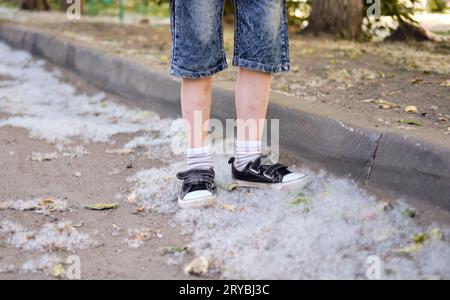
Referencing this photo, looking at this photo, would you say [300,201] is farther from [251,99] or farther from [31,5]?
[31,5]

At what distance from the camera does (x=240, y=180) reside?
2.77 meters

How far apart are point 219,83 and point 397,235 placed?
189 centimetres

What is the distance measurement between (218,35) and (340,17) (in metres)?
3.36

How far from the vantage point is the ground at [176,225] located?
6.80 ft

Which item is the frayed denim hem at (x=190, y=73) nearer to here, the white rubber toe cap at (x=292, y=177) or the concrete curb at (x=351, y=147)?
the white rubber toe cap at (x=292, y=177)

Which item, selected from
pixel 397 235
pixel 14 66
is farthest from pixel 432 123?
pixel 14 66

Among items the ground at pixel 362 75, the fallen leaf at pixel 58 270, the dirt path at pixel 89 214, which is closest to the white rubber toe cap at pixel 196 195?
the dirt path at pixel 89 214

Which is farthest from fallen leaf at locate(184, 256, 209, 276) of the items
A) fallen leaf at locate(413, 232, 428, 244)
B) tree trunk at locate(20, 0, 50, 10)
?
tree trunk at locate(20, 0, 50, 10)

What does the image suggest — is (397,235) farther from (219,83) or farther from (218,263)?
(219,83)

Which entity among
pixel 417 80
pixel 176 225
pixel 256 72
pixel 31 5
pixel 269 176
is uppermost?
pixel 256 72

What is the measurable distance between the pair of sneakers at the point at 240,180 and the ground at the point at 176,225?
4 cm

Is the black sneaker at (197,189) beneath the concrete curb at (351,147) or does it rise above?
beneath

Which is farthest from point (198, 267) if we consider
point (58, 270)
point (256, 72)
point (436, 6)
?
point (436, 6)

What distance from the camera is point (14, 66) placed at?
627cm
